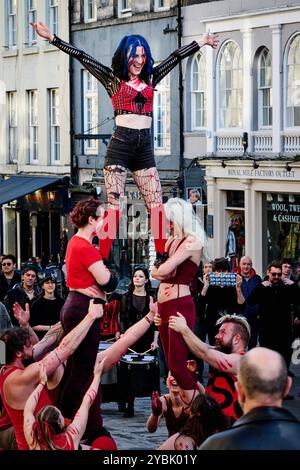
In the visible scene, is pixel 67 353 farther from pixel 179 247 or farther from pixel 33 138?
pixel 33 138

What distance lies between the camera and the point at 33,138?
3788 centimetres

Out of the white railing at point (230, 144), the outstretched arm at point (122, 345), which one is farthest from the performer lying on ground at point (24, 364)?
the white railing at point (230, 144)

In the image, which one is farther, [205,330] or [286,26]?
[286,26]

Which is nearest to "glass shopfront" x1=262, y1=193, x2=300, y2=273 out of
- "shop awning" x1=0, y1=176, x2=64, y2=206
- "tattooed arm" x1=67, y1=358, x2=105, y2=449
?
"shop awning" x1=0, y1=176, x2=64, y2=206

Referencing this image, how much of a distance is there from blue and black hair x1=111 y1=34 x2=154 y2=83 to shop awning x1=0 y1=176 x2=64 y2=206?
23927 mm

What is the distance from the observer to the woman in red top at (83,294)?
Result: 957 cm

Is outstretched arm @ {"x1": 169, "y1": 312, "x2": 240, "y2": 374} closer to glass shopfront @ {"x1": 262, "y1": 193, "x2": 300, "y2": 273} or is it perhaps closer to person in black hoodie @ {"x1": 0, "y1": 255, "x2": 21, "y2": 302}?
person in black hoodie @ {"x1": 0, "y1": 255, "x2": 21, "y2": 302}

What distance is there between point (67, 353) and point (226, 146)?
2002 cm

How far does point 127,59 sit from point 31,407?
12.0 ft

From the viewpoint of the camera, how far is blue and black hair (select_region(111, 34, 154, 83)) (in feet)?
36.5

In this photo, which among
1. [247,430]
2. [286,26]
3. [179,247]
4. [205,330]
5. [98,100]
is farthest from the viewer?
[98,100]

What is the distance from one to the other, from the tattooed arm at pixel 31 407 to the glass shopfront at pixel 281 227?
708 inches

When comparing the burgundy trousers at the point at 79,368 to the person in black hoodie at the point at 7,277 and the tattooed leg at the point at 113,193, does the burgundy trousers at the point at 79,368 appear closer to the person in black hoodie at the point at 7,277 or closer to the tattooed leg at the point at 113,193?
the tattooed leg at the point at 113,193
